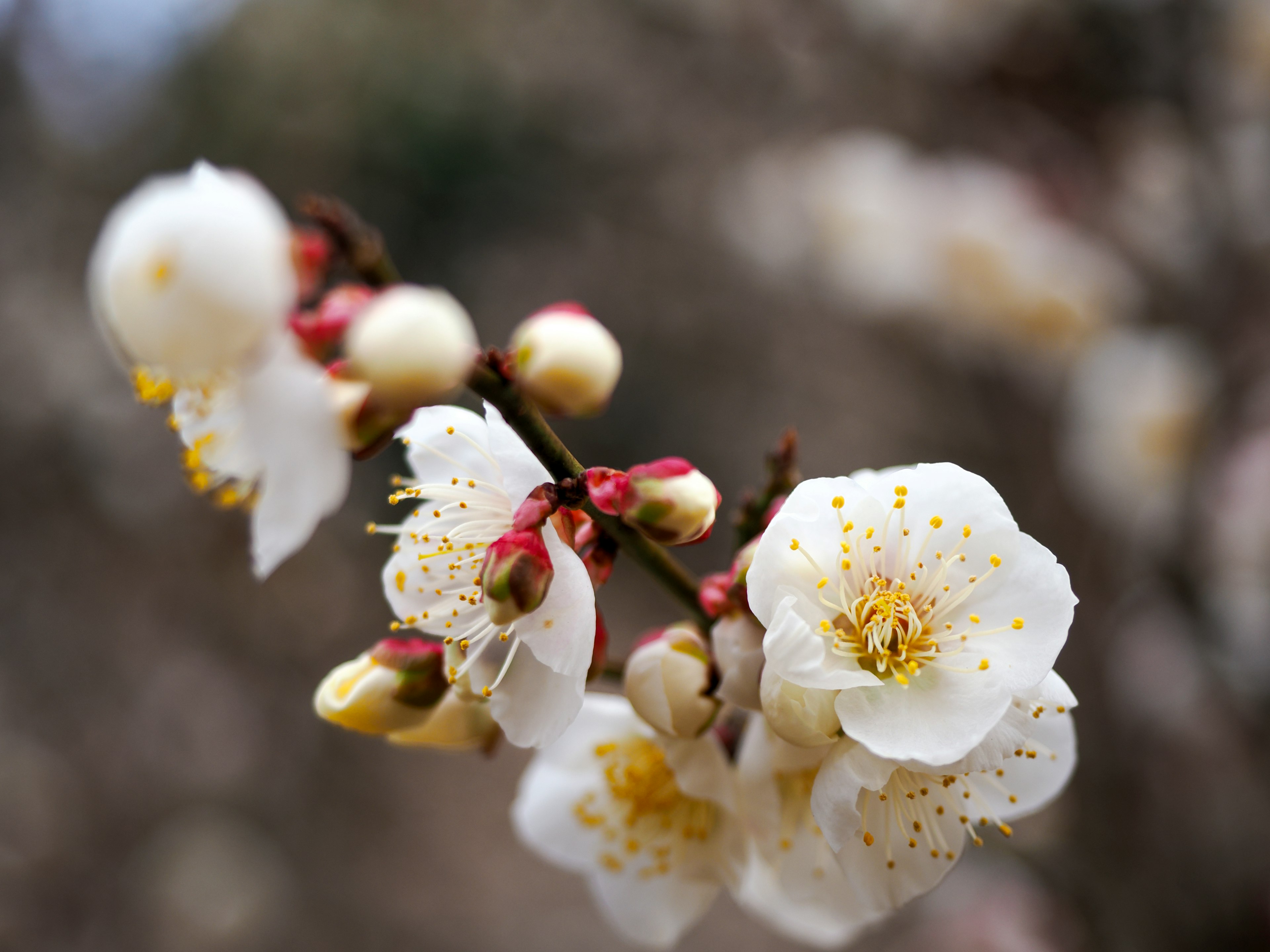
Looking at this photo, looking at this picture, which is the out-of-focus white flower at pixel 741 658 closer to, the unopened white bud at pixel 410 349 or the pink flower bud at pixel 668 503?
the pink flower bud at pixel 668 503

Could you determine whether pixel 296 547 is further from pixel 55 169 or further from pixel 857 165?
pixel 55 169

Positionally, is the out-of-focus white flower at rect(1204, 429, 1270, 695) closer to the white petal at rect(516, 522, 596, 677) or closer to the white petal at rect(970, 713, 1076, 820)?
the white petal at rect(970, 713, 1076, 820)

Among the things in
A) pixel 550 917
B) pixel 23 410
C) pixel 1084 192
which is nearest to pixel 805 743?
pixel 1084 192

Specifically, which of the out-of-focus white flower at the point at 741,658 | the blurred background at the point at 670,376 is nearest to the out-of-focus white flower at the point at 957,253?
the blurred background at the point at 670,376

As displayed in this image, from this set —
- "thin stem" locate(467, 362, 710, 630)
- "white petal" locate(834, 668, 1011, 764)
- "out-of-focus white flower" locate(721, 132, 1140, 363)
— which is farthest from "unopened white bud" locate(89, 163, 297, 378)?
"out-of-focus white flower" locate(721, 132, 1140, 363)

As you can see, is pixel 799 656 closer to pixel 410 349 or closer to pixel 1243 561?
pixel 410 349

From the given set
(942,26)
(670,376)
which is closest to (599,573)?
(942,26)
